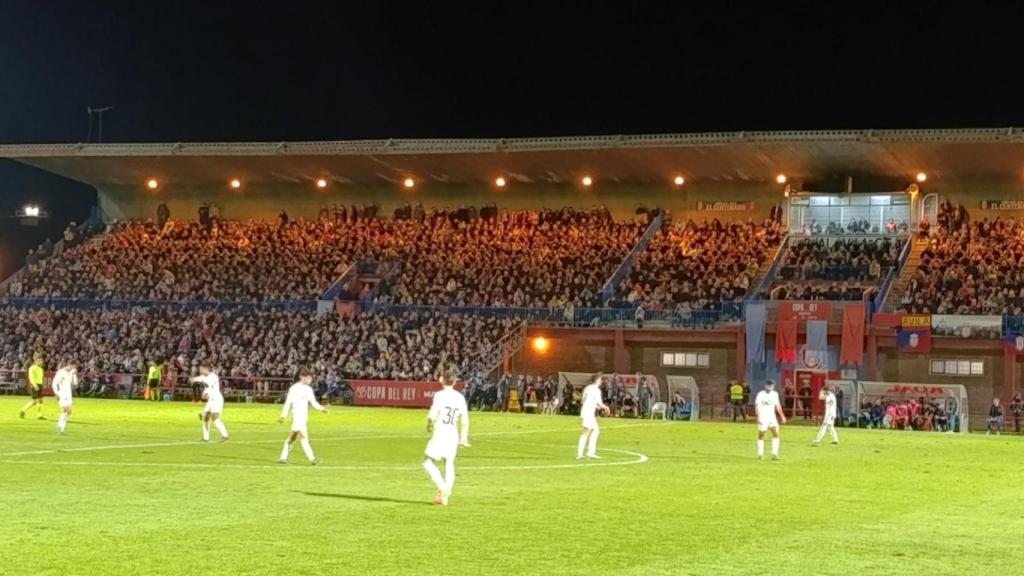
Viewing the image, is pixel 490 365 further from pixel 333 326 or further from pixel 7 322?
pixel 7 322

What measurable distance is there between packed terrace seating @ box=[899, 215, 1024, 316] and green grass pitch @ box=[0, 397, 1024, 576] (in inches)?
879

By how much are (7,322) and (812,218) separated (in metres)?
38.1

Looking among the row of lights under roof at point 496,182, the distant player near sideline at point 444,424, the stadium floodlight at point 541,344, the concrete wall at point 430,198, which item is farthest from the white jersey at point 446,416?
the concrete wall at point 430,198

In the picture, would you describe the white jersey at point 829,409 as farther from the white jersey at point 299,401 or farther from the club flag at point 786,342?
the white jersey at point 299,401

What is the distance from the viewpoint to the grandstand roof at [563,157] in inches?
2264

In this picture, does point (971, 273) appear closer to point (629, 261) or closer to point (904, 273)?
point (904, 273)

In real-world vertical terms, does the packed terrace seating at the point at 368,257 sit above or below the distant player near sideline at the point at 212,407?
above

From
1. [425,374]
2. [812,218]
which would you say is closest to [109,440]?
[425,374]

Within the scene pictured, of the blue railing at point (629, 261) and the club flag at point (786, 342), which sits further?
the blue railing at point (629, 261)

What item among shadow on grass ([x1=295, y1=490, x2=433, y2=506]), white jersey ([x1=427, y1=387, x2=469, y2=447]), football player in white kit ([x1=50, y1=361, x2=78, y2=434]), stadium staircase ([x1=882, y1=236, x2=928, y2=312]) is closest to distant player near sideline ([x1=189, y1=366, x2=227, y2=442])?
football player in white kit ([x1=50, y1=361, x2=78, y2=434])

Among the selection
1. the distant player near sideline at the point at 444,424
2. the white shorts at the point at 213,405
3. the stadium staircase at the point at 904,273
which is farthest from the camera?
the stadium staircase at the point at 904,273

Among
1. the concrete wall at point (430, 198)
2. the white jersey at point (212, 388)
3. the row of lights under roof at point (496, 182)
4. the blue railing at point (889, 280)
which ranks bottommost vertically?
the white jersey at point (212, 388)

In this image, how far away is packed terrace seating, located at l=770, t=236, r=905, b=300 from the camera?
184 ft

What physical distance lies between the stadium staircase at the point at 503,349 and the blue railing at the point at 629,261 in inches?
158
